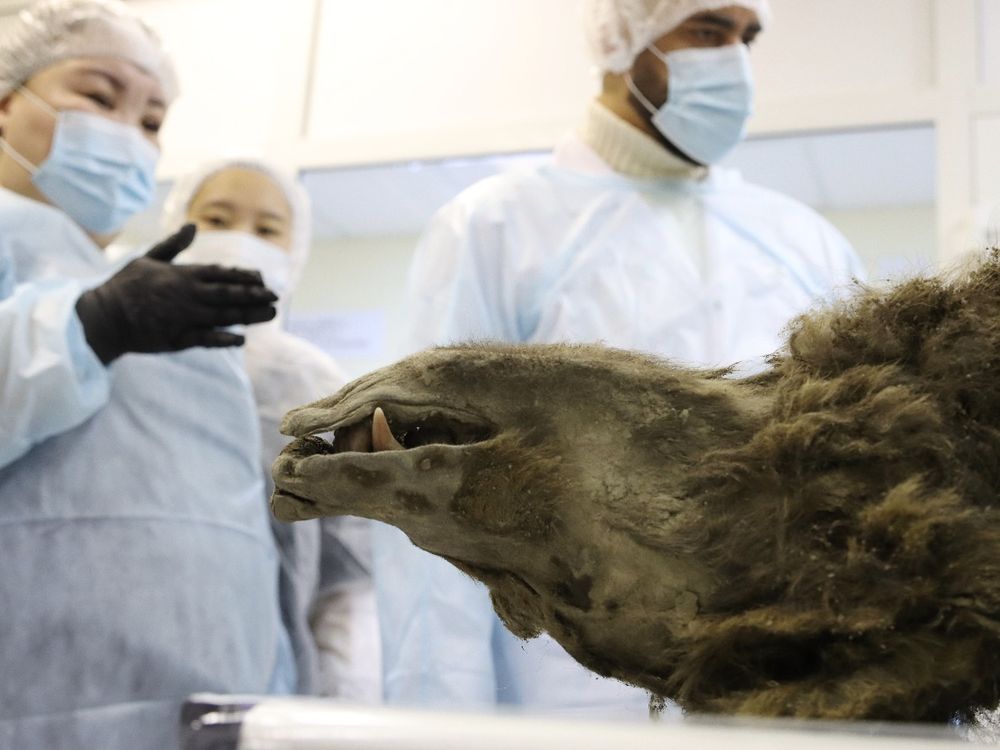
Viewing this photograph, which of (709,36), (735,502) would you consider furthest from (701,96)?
(735,502)

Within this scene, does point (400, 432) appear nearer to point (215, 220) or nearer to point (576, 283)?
point (576, 283)

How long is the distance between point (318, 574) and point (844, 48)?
1359mm

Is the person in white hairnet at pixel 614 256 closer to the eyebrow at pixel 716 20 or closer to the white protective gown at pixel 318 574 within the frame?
the eyebrow at pixel 716 20

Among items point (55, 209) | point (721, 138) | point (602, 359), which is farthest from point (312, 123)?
point (602, 359)

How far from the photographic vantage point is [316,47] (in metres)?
2.27

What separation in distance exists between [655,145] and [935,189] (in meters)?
0.70

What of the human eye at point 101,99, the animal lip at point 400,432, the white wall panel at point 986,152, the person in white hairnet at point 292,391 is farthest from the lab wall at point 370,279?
the animal lip at point 400,432

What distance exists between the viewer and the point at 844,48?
189 cm

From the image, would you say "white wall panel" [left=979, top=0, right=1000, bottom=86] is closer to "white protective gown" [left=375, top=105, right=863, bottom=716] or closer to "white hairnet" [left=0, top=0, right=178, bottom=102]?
Answer: "white protective gown" [left=375, top=105, right=863, bottom=716]

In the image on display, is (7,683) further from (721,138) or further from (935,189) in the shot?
(935,189)

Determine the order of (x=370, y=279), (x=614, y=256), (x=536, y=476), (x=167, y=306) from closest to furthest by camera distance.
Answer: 1. (x=536, y=476)
2. (x=167, y=306)
3. (x=614, y=256)
4. (x=370, y=279)

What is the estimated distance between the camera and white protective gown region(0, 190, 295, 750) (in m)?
1.09

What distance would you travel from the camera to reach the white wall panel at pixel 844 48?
1847 mm

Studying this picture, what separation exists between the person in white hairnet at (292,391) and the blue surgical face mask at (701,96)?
23.6 inches
